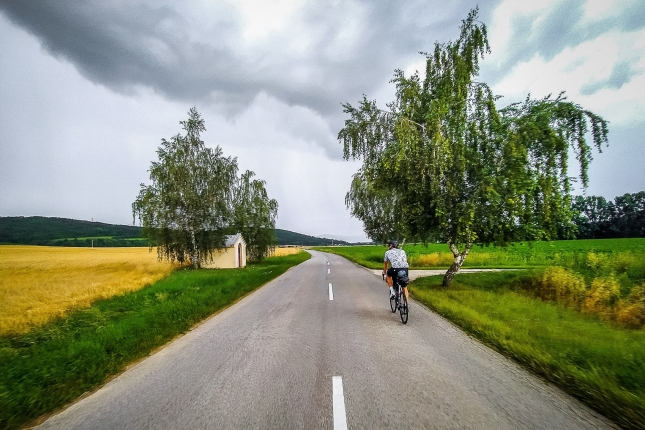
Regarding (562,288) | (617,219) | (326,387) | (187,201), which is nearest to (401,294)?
(326,387)

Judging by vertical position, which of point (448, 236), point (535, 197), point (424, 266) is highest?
point (535, 197)

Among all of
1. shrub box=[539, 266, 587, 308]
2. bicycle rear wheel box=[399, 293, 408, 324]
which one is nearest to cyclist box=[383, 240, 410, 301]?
bicycle rear wheel box=[399, 293, 408, 324]

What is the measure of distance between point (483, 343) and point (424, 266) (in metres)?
20.4

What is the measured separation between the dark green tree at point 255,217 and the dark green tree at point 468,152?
23.2 m

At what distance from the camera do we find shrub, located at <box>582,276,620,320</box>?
9.77 meters

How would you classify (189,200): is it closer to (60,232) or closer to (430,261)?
(430,261)

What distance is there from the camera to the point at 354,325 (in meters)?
7.29

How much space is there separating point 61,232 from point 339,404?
125286 mm

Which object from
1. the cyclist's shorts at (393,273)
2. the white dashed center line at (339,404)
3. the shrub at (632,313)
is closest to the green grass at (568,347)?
the shrub at (632,313)

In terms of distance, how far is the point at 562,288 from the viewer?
39.6 ft

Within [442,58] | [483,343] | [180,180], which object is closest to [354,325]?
[483,343]

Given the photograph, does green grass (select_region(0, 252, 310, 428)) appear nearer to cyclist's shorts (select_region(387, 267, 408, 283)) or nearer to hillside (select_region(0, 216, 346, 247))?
cyclist's shorts (select_region(387, 267, 408, 283))

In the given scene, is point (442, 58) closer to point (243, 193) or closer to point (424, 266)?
point (424, 266)

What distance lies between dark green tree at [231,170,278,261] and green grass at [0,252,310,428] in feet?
80.4
